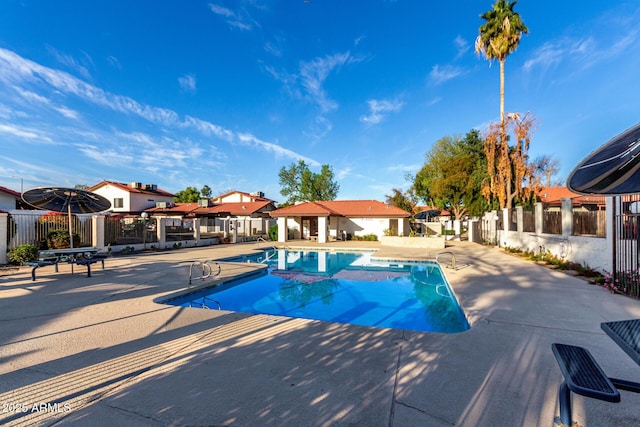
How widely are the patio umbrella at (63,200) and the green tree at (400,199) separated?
33.9 m

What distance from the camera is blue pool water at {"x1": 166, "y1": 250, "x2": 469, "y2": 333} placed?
741cm

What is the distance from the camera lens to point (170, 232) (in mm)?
23062

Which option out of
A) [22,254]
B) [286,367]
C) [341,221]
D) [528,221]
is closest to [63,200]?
[22,254]

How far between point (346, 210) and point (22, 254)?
74.8 feet

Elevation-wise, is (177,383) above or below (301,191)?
below

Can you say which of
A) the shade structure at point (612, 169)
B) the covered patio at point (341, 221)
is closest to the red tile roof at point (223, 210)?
the covered patio at point (341, 221)

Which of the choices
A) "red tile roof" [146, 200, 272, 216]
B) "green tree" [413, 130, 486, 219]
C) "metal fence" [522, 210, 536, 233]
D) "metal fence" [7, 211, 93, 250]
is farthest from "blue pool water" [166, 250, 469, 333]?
"red tile roof" [146, 200, 272, 216]

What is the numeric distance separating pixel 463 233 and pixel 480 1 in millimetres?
22493

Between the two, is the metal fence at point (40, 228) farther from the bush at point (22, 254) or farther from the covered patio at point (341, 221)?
the covered patio at point (341, 221)

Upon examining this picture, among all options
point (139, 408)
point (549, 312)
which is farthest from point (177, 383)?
point (549, 312)

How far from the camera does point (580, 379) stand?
2.10 metres

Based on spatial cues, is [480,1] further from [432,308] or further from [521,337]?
[521,337]

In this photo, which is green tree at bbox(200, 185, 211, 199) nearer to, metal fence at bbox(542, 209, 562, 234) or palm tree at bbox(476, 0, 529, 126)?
palm tree at bbox(476, 0, 529, 126)

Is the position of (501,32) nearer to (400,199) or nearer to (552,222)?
(552,222)
